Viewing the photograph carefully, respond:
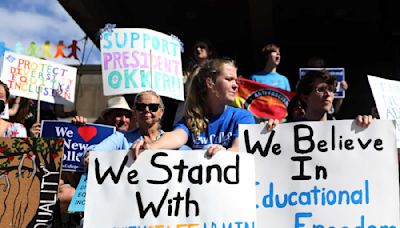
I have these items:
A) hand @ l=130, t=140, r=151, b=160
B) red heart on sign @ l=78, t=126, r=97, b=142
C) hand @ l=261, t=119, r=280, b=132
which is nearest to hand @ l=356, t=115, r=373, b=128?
hand @ l=261, t=119, r=280, b=132

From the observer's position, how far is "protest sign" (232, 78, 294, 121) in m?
5.57

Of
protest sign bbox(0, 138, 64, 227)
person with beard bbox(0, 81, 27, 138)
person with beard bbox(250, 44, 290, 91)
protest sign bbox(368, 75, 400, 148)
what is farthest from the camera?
person with beard bbox(250, 44, 290, 91)

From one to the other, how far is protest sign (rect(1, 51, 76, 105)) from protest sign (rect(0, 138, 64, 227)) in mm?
2271

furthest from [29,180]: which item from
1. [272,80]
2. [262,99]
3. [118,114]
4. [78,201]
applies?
[272,80]

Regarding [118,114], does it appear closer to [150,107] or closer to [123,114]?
[123,114]

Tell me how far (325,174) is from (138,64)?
8.39 ft

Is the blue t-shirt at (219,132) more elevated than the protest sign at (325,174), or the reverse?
the blue t-shirt at (219,132)

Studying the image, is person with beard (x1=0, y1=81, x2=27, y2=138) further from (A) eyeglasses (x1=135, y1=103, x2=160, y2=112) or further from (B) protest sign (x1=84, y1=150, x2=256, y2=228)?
(B) protest sign (x1=84, y1=150, x2=256, y2=228)

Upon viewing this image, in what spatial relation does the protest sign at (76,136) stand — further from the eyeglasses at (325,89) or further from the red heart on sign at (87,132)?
the eyeglasses at (325,89)

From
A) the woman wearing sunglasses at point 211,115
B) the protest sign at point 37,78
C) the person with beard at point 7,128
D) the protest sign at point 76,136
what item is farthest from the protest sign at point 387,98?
the protest sign at point 37,78

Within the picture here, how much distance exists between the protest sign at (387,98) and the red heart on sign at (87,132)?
7.38 feet

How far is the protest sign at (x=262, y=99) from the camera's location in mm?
5570

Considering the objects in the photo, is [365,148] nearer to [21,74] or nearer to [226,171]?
[226,171]

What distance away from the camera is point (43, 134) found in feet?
15.7
